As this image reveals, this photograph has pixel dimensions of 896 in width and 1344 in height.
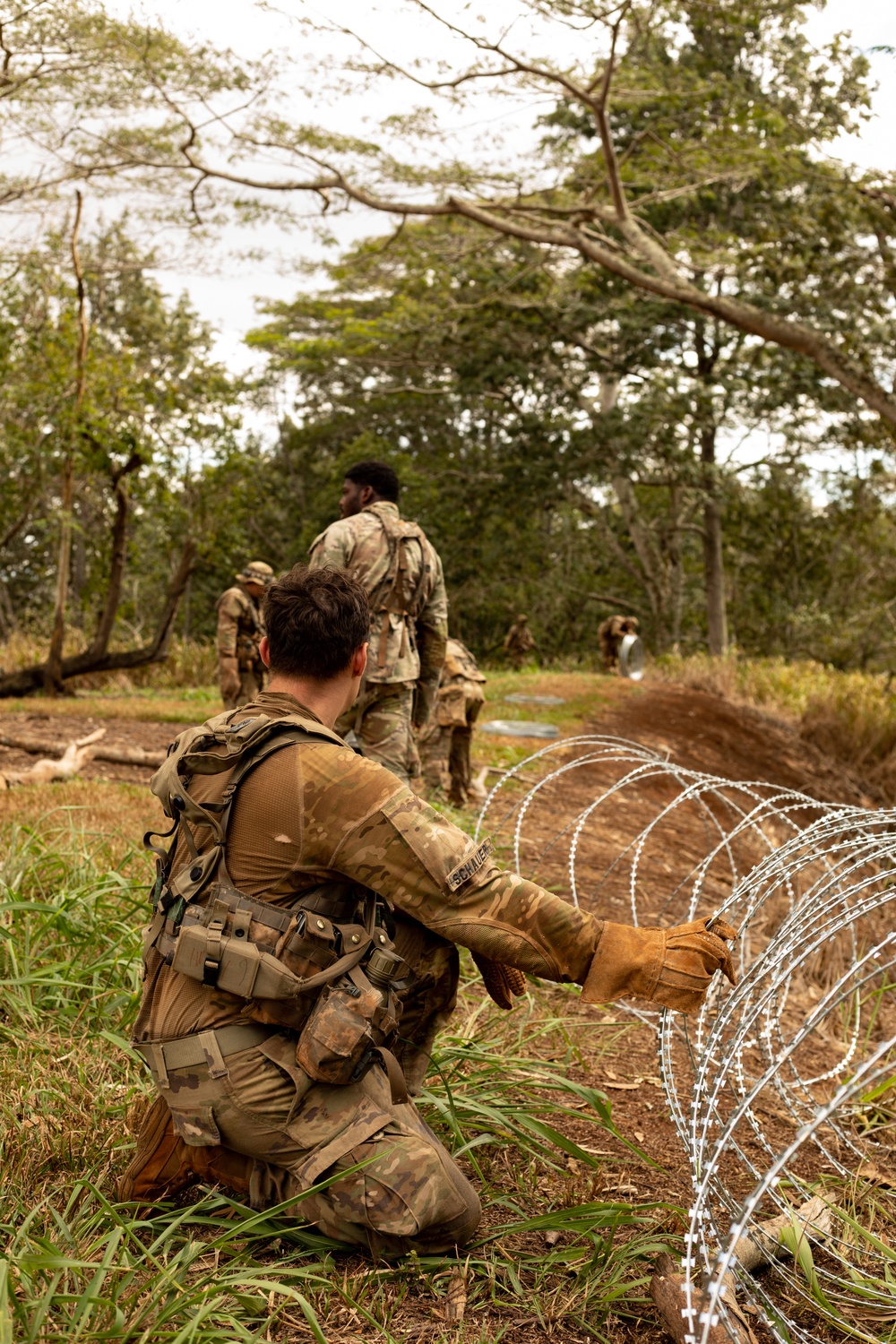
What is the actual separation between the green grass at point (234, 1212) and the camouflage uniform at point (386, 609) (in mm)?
1611

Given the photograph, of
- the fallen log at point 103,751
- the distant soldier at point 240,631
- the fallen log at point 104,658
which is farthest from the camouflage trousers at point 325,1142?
the fallen log at point 104,658

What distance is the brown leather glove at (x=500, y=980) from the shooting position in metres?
2.54

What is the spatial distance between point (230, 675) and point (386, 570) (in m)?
3.46

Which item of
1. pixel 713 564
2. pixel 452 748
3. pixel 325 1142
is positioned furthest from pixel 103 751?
pixel 713 564

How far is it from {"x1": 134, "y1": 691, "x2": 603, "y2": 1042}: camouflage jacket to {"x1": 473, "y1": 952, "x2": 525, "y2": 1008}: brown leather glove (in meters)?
0.21

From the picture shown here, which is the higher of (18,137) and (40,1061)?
(18,137)

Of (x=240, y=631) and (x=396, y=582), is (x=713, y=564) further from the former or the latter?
(x=396, y=582)

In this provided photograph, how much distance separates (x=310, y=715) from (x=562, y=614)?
21.9 m

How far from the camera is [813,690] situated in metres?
14.0

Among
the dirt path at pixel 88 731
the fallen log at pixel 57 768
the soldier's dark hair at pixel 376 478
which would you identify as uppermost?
the soldier's dark hair at pixel 376 478

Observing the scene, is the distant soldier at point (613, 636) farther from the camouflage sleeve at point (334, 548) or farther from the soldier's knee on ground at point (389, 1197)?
the soldier's knee on ground at point (389, 1197)

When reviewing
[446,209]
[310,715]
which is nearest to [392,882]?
[310,715]

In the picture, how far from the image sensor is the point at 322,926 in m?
2.31

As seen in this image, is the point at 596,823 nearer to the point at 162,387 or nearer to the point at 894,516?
the point at 162,387
